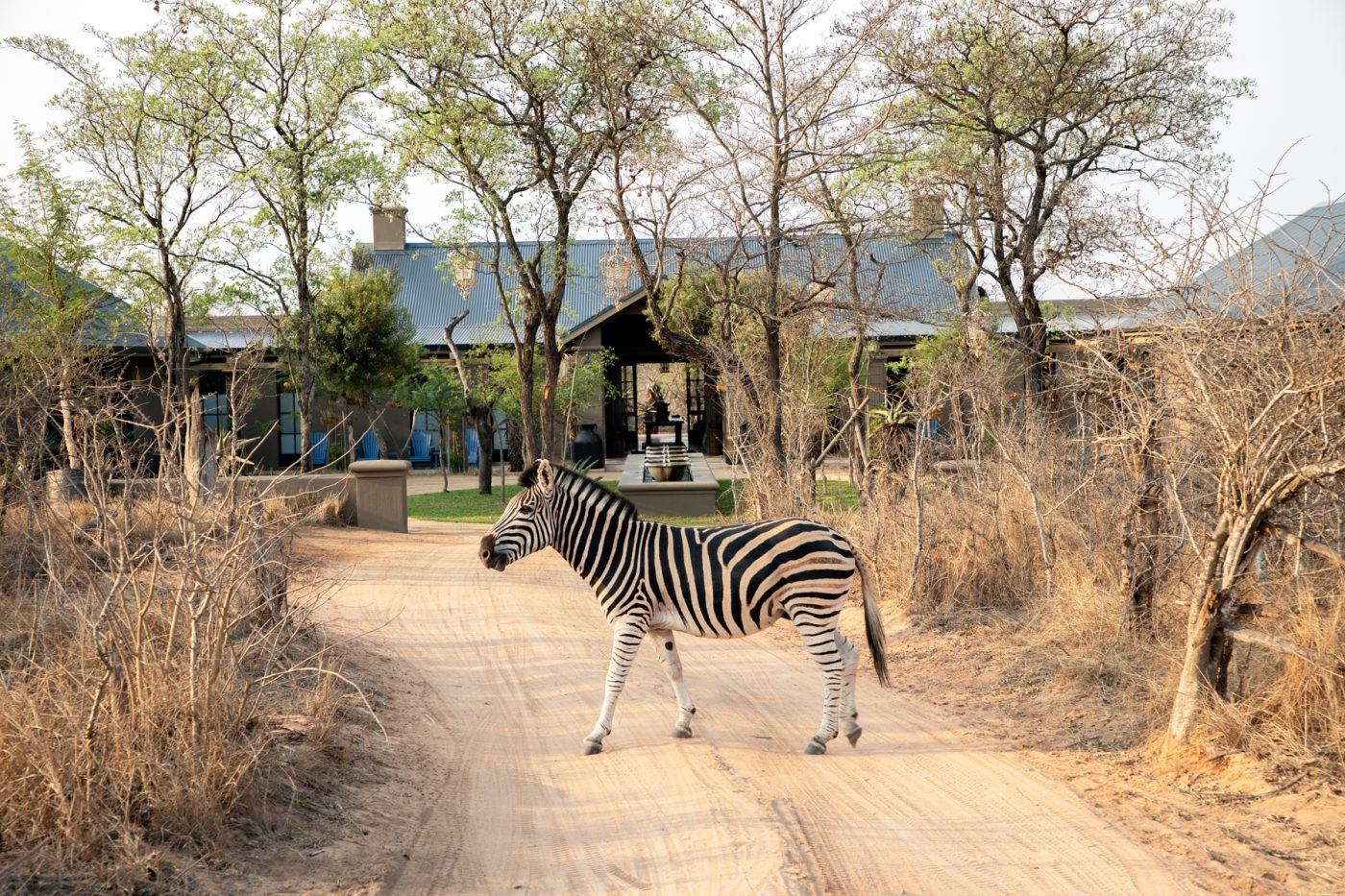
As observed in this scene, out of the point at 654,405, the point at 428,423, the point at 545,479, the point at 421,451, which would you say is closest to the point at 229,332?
the point at 428,423

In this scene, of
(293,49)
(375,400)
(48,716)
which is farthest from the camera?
(375,400)

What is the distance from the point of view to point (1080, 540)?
404 inches

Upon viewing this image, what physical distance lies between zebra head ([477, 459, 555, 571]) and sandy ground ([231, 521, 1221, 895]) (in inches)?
52.3

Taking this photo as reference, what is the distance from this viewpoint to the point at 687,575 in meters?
7.37

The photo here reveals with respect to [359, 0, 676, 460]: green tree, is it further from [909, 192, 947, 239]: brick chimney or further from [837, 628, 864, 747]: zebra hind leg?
[837, 628, 864, 747]: zebra hind leg

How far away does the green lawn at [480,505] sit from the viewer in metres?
19.8

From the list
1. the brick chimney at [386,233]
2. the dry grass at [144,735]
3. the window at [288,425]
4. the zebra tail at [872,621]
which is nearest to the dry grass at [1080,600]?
the zebra tail at [872,621]

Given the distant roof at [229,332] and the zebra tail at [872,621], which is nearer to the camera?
the zebra tail at [872,621]

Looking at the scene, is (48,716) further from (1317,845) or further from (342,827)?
(1317,845)

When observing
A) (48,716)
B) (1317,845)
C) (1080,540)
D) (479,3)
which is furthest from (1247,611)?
(479,3)

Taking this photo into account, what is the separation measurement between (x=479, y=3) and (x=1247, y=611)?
18.7m

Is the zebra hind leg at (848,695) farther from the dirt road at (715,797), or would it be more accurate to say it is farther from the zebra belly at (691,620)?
the zebra belly at (691,620)

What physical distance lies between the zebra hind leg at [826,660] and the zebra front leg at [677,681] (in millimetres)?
812

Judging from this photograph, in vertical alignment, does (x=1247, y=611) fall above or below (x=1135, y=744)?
above
